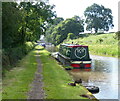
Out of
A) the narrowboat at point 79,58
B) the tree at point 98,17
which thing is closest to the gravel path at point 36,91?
the narrowboat at point 79,58

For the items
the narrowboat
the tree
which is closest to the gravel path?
the narrowboat

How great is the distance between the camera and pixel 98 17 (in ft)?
344

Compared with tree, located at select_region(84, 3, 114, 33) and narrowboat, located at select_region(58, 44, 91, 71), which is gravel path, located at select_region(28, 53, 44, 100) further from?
tree, located at select_region(84, 3, 114, 33)

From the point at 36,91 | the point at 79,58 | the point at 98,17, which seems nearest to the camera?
the point at 36,91

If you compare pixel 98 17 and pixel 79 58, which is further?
pixel 98 17

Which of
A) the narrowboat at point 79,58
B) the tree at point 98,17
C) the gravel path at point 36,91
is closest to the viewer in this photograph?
the gravel path at point 36,91

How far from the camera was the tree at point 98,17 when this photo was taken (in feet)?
337

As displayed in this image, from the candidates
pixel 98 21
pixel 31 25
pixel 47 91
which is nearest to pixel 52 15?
pixel 31 25

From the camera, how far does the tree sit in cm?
10262

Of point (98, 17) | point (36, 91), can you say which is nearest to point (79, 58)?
point (36, 91)

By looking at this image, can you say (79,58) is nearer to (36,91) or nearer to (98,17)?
(36,91)

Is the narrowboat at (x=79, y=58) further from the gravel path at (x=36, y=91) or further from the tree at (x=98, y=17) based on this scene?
the tree at (x=98, y=17)

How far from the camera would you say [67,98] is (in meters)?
11.6

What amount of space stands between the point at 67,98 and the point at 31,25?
88.2 feet
